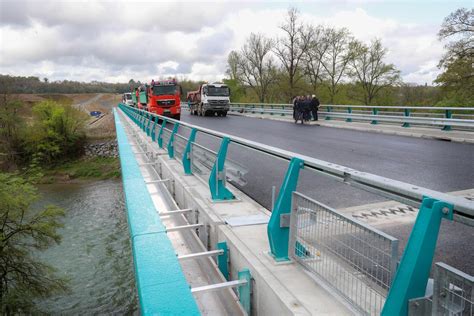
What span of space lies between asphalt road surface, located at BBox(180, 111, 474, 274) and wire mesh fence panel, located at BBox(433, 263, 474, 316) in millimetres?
2112

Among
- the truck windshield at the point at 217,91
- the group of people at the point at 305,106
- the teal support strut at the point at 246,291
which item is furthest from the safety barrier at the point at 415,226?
the truck windshield at the point at 217,91

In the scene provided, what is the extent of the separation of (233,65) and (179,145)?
191 feet

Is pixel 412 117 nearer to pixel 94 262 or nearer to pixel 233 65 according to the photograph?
pixel 94 262

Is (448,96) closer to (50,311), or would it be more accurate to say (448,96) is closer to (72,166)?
(50,311)

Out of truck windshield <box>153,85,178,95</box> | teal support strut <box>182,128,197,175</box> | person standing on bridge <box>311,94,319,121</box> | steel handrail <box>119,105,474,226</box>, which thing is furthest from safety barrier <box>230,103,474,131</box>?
Result: steel handrail <box>119,105,474,226</box>

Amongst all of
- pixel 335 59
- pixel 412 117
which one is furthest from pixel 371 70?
pixel 412 117

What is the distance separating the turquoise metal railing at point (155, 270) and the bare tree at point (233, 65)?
198ft

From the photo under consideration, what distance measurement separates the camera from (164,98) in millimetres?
30766

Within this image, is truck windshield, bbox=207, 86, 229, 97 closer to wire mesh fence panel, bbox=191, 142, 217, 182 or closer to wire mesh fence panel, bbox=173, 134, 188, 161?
wire mesh fence panel, bbox=173, 134, 188, 161

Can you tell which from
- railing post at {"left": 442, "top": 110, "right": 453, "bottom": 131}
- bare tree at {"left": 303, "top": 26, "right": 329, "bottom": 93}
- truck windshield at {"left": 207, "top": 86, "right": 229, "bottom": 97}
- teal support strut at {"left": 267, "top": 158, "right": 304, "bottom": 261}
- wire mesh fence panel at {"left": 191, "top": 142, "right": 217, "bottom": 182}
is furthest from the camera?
bare tree at {"left": 303, "top": 26, "right": 329, "bottom": 93}

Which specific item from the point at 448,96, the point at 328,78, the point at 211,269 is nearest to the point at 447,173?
the point at 211,269

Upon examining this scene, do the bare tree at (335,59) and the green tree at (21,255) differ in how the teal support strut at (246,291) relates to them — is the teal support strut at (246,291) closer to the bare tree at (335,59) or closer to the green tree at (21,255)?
the green tree at (21,255)

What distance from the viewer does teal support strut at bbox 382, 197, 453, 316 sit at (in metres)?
2.14

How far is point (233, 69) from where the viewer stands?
216ft
